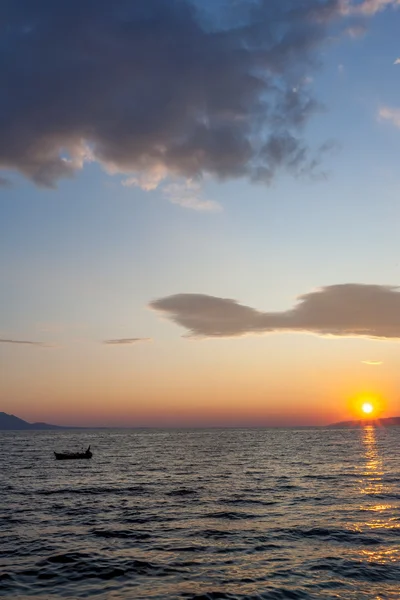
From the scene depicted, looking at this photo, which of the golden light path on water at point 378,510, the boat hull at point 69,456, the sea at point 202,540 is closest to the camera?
the sea at point 202,540

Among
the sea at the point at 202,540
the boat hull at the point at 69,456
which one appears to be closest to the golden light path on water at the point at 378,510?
the sea at the point at 202,540

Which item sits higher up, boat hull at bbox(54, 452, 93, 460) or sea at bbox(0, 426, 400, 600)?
sea at bbox(0, 426, 400, 600)

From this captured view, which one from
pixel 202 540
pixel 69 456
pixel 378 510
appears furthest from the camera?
pixel 69 456

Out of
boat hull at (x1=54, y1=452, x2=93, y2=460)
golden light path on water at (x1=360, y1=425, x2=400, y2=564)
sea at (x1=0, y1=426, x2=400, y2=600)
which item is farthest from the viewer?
boat hull at (x1=54, y1=452, x2=93, y2=460)

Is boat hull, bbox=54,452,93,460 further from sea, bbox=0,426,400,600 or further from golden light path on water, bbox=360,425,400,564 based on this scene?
golden light path on water, bbox=360,425,400,564

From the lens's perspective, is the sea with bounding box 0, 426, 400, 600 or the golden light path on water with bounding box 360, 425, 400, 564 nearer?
the sea with bounding box 0, 426, 400, 600

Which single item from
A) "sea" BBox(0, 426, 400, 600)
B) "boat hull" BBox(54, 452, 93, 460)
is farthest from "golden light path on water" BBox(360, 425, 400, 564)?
"boat hull" BBox(54, 452, 93, 460)

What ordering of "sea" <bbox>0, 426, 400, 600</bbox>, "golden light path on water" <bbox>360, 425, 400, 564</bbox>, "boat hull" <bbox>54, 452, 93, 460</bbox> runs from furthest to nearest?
"boat hull" <bbox>54, 452, 93, 460</bbox> → "golden light path on water" <bbox>360, 425, 400, 564</bbox> → "sea" <bbox>0, 426, 400, 600</bbox>

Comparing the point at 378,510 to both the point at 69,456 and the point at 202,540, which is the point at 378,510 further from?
the point at 69,456

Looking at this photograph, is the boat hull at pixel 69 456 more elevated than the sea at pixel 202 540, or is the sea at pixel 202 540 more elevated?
the sea at pixel 202 540

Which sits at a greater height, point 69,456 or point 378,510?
point 378,510

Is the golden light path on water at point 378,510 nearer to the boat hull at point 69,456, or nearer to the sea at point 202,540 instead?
the sea at point 202,540

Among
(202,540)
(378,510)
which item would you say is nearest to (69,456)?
(378,510)

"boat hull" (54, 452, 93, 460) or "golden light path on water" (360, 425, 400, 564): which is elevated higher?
"golden light path on water" (360, 425, 400, 564)
